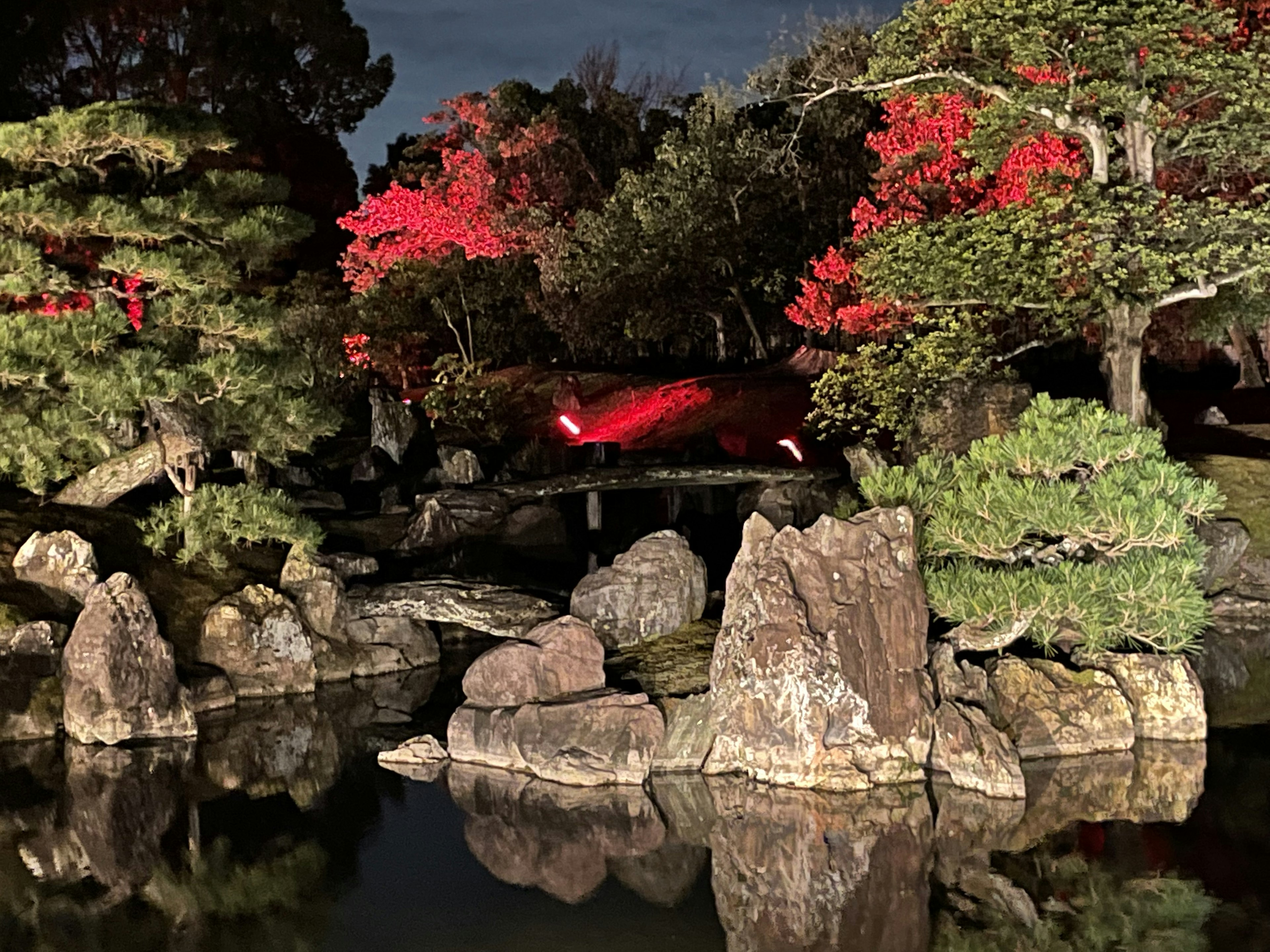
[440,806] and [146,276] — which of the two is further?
[146,276]

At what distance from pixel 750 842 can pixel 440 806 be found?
8.50 feet

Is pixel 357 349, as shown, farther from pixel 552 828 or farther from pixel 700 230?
pixel 552 828

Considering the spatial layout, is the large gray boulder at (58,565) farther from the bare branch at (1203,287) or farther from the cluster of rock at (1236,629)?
the bare branch at (1203,287)

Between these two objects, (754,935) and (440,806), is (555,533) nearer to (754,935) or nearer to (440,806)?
(440,806)

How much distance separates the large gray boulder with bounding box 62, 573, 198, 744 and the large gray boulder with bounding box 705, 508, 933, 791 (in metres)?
5.40

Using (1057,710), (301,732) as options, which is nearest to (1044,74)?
(1057,710)

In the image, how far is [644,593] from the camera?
14.1 m

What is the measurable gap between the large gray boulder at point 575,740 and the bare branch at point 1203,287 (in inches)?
347

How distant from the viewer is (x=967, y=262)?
15125mm

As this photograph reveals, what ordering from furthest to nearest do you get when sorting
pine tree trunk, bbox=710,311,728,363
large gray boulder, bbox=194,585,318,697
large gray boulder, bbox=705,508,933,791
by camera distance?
1. pine tree trunk, bbox=710,311,728,363
2. large gray boulder, bbox=194,585,318,697
3. large gray boulder, bbox=705,508,933,791

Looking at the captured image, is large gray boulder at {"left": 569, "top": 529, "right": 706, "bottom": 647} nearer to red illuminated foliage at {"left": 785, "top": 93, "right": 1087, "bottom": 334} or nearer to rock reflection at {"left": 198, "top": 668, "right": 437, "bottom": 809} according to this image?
rock reflection at {"left": 198, "top": 668, "right": 437, "bottom": 809}

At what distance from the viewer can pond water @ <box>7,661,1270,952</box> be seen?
7.53 meters

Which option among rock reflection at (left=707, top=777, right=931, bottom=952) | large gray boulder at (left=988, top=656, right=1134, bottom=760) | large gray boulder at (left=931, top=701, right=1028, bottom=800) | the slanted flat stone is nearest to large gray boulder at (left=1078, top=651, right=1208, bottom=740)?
large gray boulder at (left=988, top=656, right=1134, bottom=760)

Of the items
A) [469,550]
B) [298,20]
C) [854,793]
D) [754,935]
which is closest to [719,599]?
[469,550]
